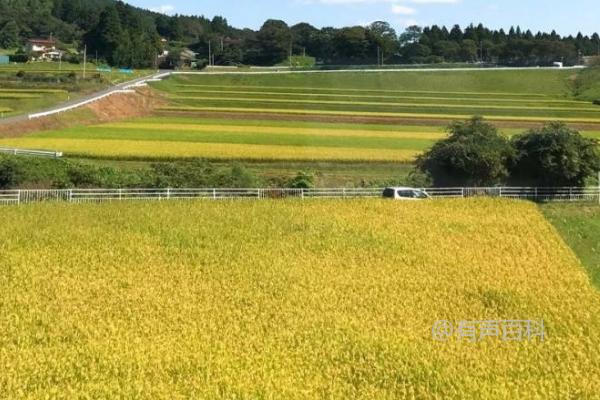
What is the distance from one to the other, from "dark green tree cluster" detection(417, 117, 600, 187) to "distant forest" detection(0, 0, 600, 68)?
6600 centimetres

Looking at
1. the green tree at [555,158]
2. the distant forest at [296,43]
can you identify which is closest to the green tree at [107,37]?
the distant forest at [296,43]

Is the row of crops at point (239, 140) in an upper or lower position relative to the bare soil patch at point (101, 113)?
lower

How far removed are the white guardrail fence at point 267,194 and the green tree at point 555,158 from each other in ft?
1.75

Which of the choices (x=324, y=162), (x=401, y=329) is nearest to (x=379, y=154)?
(x=324, y=162)

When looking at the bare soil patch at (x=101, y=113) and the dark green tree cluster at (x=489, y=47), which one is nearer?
the bare soil patch at (x=101, y=113)

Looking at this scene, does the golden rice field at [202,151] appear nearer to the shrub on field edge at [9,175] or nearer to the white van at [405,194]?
the shrub on field edge at [9,175]

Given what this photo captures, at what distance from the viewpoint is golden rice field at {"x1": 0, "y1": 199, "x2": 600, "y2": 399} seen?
9.95 meters

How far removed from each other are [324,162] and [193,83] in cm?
4091

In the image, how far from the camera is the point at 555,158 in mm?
23656

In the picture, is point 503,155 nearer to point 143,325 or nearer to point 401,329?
point 401,329

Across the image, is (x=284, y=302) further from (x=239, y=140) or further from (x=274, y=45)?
(x=274, y=45)

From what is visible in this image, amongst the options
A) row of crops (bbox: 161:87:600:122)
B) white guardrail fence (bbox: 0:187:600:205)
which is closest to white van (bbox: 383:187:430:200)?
white guardrail fence (bbox: 0:187:600:205)

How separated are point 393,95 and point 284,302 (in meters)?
49.9

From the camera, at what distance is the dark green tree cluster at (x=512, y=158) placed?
2358 centimetres
